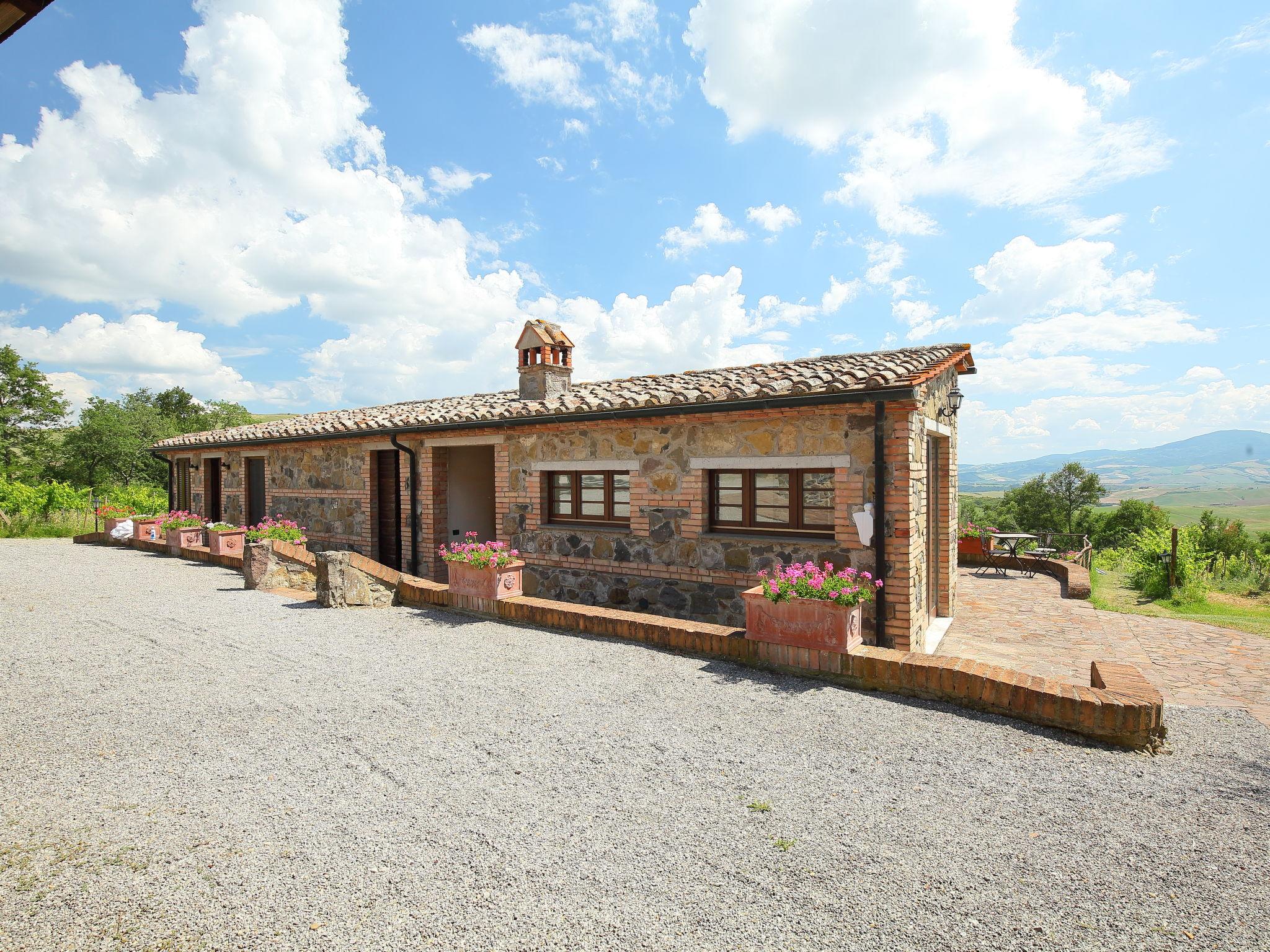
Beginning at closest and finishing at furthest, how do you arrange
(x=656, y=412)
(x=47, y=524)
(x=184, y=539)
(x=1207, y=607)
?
1. (x=656, y=412)
2. (x=1207, y=607)
3. (x=184, y=539)
4. (x=47, y=524)

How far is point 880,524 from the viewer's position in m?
6.43

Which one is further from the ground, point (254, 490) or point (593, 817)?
point (254, 490)

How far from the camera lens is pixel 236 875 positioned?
2.86 m

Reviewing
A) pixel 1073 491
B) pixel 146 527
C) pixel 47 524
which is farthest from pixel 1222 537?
pixel 47 524

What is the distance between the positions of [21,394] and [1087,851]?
4450 cm

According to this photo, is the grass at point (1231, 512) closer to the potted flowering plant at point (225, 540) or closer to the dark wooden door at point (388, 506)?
the dark wooden door at point (388, 506)

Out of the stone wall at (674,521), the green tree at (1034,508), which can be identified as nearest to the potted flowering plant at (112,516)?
the stone wall at (674,521)

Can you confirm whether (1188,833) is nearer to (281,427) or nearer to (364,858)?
(364,858)

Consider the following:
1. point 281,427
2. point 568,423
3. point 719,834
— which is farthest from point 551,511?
point 281,427

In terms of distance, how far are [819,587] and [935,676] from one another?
43.6 inches

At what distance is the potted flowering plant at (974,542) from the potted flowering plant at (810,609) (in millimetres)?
9486

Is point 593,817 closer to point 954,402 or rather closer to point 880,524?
point 880,524

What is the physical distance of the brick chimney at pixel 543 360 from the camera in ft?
38.1

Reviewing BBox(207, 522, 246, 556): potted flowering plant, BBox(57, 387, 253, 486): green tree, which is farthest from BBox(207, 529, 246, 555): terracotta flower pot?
BBox(57, 387, 253, 486): green tree
